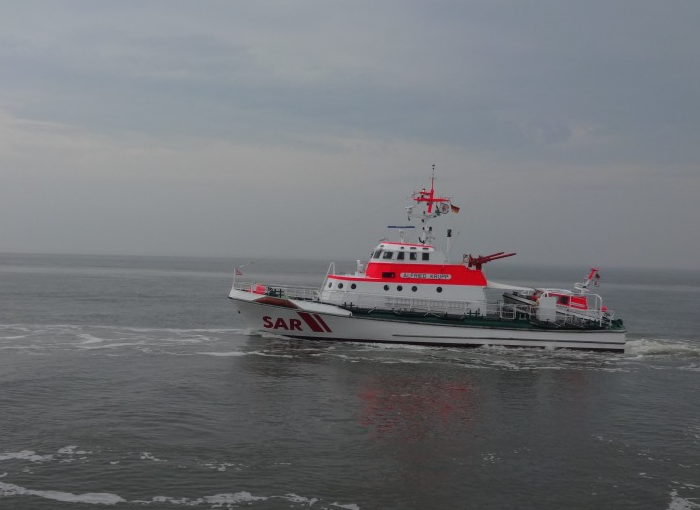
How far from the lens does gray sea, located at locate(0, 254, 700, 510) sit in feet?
49.1

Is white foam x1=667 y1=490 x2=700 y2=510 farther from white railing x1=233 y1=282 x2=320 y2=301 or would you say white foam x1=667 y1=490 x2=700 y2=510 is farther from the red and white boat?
white railing x1=233 y1=282 x2=320 y2=301

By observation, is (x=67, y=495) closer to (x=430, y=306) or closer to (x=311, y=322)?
(x=311, y=322)

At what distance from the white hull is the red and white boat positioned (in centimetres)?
6

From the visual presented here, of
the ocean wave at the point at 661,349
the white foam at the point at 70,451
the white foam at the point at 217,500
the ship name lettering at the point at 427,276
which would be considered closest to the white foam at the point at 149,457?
the white foam at the point at 70,451

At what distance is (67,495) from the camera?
14.3m

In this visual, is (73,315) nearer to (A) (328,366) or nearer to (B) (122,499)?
(A) (328,366)

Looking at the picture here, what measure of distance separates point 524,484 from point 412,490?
3.04 m

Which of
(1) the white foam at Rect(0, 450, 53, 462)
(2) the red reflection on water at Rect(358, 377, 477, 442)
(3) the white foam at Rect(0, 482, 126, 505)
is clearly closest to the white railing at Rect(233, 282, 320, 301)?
(2) the red reflection on water at Rect(358, 377, 477, 442)

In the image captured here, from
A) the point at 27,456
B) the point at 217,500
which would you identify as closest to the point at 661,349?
the point at 217,500

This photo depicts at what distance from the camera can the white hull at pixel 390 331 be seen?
34.5 metres

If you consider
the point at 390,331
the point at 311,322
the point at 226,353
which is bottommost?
the point at 226,353

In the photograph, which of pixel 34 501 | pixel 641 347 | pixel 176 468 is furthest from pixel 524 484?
pixel 641 347

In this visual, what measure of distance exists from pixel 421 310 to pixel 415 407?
13.2 metres

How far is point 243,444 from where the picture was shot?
17891mm
